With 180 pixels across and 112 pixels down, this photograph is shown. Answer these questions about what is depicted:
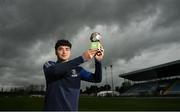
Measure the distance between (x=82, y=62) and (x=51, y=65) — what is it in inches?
19.1

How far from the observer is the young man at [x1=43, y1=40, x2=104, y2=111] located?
9.87ft

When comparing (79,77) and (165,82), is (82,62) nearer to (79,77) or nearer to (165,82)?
(79,77)

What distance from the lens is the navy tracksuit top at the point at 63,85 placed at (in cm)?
301

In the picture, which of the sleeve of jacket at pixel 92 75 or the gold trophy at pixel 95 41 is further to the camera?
the sleeve of jacket at pixel 92 75

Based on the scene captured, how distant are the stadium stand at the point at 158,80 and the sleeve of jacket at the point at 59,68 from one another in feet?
219

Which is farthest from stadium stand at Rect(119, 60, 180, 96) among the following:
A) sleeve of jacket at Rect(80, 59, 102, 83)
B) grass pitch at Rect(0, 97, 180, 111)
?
sleeve of jacket at Rect(80, 59, 102, 83)

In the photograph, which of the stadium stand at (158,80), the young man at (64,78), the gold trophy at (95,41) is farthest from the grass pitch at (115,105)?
the stadium stand at (158,80)

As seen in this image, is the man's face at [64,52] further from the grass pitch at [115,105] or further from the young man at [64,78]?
the grass pitch at [115,105]

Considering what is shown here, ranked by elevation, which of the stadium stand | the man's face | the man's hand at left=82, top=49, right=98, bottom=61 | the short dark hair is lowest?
the man's hand at left=82, top=49, right=98, bottom=61

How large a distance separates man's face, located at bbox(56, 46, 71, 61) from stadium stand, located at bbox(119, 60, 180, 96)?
219 feet

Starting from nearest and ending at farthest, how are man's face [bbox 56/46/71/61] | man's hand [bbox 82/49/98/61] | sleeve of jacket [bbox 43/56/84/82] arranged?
man's hand [bbox 82/49/98/61], sleeve of jacket [bbox 43/56/84/82], man's face [bbox 56/46/71/61]

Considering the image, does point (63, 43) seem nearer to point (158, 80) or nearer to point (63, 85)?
point (63, 85)

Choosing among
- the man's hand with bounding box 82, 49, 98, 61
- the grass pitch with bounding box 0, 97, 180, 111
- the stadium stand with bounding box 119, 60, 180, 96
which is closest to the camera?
the man's hand with bounding box 82, 49, 98, 61

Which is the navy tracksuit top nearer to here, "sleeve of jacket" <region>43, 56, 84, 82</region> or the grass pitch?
"sleeve of jacket" <region>43, 56, 84, 82</region>
